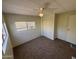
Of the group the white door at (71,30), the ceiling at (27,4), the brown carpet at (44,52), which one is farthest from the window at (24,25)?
the white door at (71,30)

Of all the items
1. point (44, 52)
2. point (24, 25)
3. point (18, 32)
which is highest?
point (24, 25)

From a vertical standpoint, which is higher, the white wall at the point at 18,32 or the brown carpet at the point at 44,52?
the white wall at the point at 18,32

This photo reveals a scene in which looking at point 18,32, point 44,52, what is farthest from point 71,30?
point 18,32

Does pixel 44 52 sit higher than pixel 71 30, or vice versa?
pixel 71 30

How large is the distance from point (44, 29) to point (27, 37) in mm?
2405

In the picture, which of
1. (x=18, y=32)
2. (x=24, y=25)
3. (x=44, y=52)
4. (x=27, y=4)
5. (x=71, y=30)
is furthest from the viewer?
(x=24, y=25)

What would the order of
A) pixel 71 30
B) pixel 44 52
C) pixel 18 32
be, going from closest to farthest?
pixel 44 52 < pixel 18 32 < pixel 71 30

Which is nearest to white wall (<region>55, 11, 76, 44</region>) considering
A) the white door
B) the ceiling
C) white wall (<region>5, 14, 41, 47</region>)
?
the white door

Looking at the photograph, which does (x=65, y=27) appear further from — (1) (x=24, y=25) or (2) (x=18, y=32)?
(2) (x=18, y=32)

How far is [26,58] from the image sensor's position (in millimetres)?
3299

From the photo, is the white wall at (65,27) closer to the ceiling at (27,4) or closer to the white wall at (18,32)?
the ceiling at (27,4)

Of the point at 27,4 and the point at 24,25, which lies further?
the point at 24,25

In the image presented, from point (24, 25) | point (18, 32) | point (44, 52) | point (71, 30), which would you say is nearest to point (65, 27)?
point (71, 30)

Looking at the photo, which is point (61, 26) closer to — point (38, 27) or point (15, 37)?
point (38, 27)
